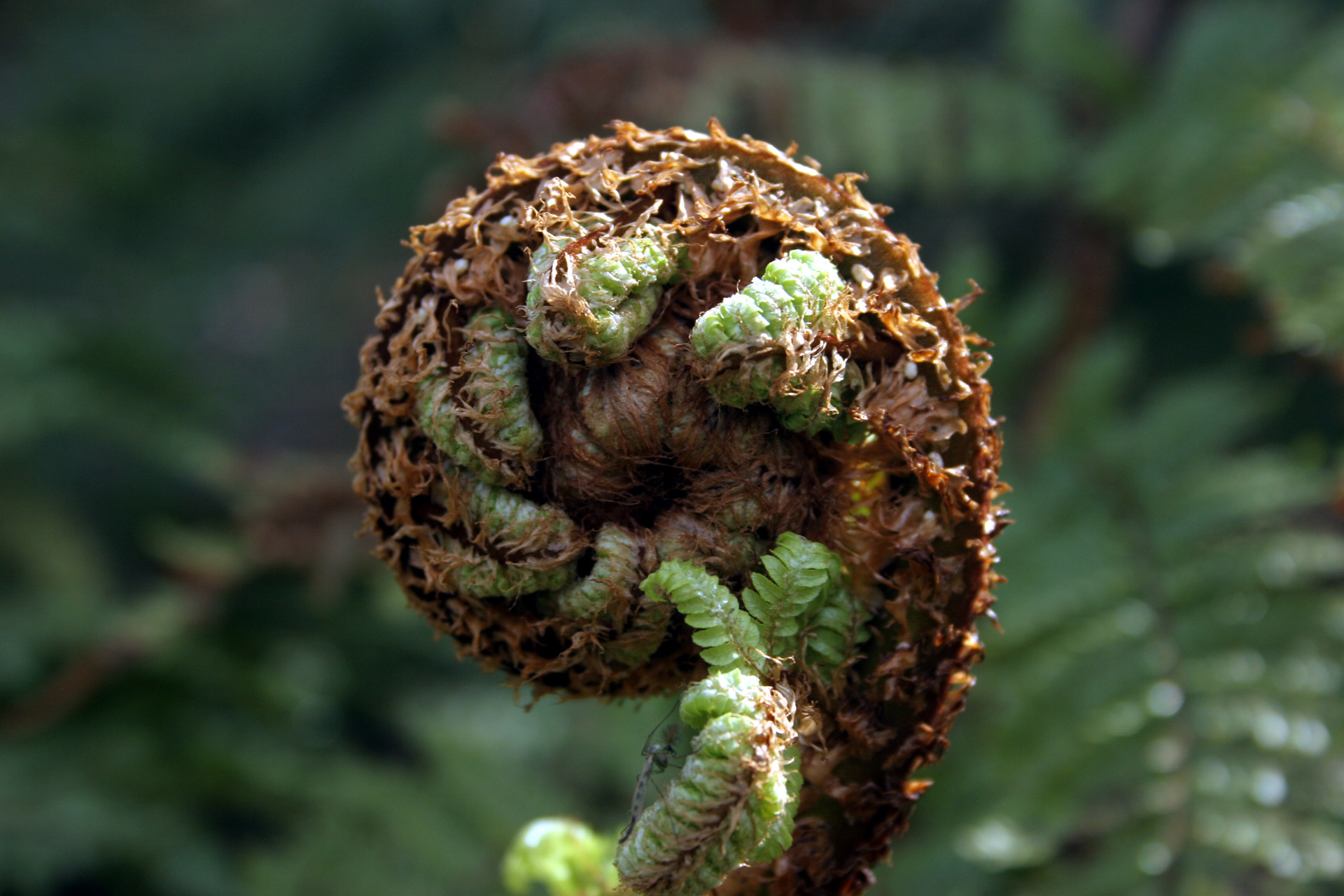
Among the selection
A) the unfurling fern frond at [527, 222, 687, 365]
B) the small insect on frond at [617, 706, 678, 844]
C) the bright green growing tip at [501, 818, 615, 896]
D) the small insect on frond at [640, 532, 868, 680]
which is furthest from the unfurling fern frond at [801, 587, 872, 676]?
the bright green growing tip at [501, 818, 615, 896]

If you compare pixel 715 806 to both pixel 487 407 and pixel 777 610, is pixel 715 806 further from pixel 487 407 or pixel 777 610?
pixel 487 407

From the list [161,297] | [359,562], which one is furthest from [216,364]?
[359,562]

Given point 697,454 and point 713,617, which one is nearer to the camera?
point 713,617

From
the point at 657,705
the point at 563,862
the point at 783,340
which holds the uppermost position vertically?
the point at 657,705

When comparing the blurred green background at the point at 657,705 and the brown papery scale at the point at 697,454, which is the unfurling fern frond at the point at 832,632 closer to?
the brown papery scale at the point at 697,454

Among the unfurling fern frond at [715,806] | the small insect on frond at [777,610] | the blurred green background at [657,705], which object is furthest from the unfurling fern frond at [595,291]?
the blurred green background at [657,705]

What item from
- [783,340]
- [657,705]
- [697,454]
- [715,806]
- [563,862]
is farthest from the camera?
[657,705]

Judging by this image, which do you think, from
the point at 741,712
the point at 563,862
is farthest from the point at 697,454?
the point at 563,862
